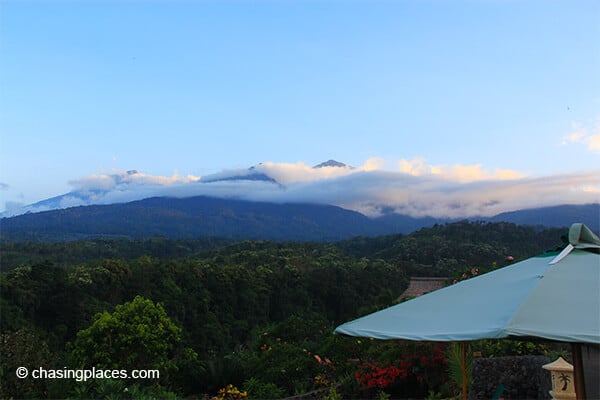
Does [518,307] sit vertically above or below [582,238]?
below

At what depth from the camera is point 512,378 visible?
4738 mm

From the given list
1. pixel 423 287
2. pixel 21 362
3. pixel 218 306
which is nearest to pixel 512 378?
pixel 21 362

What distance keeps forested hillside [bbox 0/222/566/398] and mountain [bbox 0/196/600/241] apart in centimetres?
3757

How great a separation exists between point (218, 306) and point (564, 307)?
27.2 metres

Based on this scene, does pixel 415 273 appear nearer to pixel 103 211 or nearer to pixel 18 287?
pixel 18 287

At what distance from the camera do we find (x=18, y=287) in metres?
21.4

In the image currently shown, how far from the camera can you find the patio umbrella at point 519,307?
85.9 inches

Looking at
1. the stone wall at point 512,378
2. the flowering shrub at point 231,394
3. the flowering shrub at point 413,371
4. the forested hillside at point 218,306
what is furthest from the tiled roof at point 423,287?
the stone wall at point 512,378

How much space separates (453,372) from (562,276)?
9.82 feet

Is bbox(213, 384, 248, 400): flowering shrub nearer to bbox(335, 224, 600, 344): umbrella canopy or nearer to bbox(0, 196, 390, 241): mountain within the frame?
bbox(335, 224, 600, 344): umbrella canopy

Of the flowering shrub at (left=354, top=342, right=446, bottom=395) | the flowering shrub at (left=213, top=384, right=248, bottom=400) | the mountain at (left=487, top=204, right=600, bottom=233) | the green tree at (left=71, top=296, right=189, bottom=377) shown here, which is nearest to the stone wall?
the flowering shrub at (left=354, top=342, right=446, bottom=395)

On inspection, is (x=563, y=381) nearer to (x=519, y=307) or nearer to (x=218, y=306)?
(x=519, y=307)

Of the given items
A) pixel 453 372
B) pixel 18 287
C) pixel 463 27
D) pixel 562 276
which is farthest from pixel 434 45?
pixel 18 287

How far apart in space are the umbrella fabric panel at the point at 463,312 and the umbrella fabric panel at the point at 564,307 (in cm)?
5
